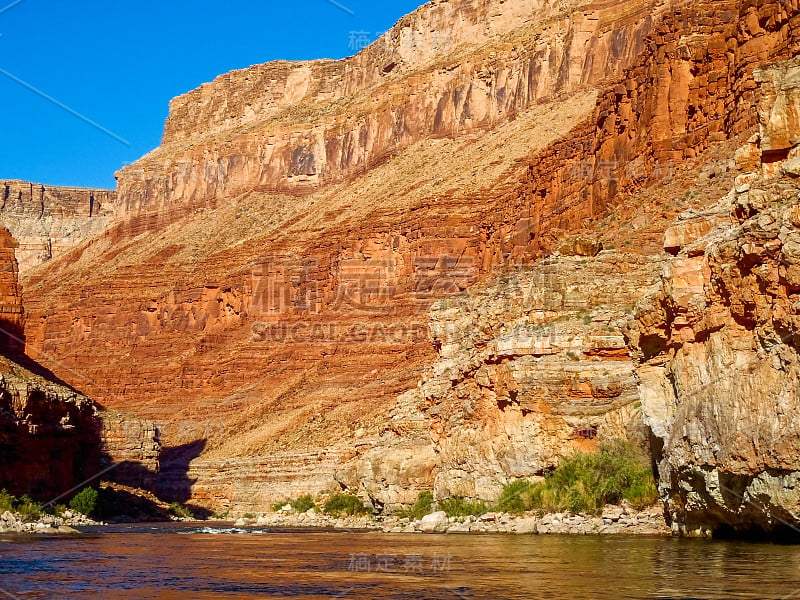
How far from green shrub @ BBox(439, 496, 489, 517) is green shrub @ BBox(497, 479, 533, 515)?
1086 millimetres

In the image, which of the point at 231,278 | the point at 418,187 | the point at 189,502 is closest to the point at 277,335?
the point at 231,278

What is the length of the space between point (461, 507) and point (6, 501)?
1861 cm

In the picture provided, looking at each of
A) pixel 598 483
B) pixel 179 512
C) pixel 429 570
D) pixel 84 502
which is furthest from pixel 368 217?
pixel 429 570

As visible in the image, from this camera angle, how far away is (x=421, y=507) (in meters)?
41.8

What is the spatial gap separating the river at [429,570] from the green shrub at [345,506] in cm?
1699

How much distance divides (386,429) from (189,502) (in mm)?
25015

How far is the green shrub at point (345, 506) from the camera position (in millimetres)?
51188

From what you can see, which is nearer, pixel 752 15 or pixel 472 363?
→ pixel 472 363

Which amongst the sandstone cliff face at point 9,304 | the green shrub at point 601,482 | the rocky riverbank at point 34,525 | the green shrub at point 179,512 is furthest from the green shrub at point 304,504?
the green shrub at point 601,482

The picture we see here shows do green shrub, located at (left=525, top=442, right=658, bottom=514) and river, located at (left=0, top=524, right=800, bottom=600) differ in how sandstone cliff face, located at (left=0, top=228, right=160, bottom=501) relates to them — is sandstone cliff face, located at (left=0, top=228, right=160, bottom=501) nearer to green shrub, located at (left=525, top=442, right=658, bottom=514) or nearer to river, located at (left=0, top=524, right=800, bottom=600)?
river, located at (left=0, top=524, right=800, bottom=600)

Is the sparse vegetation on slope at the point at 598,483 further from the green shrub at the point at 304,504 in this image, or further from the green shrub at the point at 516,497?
the green shrub at the point at 304,504

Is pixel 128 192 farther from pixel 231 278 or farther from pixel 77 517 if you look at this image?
pixel 77 517

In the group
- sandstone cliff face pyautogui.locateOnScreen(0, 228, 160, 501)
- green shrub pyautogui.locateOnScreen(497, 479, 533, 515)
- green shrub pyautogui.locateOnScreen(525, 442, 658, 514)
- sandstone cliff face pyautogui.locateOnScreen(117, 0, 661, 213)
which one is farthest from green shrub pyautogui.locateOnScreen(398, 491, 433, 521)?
sandstone cliff face pyautogui.locateOnScreen(117, 0, 661, 213)

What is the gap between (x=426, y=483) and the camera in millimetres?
45500
